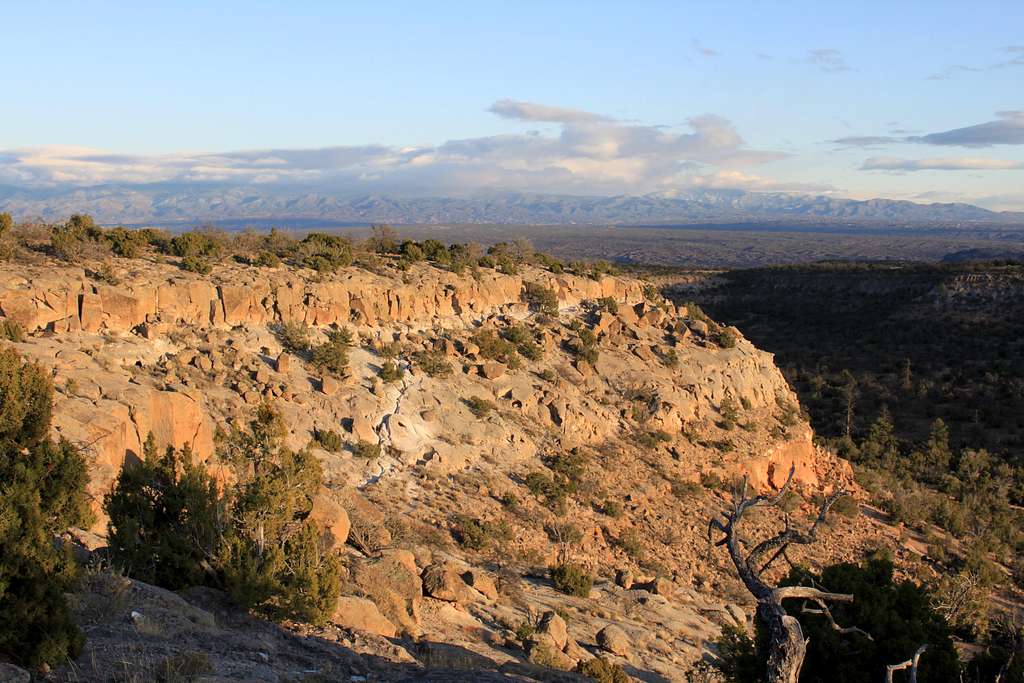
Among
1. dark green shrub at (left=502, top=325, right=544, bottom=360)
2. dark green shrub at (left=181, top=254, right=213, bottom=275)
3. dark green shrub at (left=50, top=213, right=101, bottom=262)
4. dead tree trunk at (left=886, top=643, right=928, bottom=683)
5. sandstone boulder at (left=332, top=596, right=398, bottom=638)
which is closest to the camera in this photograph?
dead tree trunk at (left=886, top=643, right=928, bottom=683)

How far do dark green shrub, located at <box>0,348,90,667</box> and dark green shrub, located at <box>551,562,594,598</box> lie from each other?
8920mm

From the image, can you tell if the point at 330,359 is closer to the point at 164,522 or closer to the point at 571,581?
the point at 571,581

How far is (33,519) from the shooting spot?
657 cm

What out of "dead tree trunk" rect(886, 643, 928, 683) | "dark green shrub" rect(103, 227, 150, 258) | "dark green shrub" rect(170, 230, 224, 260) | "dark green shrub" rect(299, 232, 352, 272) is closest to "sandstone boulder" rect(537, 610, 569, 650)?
"dead tree trunk" rect(886, 643, 928, 683)

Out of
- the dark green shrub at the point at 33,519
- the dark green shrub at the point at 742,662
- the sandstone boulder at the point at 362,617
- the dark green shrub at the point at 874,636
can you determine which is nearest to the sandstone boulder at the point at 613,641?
the dark green shrub at the point at 742,662

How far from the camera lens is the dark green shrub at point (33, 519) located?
19.6 feet

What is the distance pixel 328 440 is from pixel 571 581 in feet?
21.8

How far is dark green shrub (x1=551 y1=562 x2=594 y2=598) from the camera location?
14102mm

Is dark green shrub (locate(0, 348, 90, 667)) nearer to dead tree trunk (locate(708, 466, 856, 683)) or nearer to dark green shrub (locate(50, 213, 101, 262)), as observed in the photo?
dead tree trunk (locate(708, 466, 856, 683))

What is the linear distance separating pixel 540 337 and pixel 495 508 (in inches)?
327

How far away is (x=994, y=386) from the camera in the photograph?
35.1m

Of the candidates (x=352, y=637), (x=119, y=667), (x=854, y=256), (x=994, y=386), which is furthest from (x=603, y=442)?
(x=854, y=256)

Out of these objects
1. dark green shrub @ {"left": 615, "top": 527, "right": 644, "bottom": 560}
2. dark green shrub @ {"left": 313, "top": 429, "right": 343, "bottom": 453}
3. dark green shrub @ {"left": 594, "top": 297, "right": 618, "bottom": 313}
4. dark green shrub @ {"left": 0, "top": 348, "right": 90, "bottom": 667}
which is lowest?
dark green shrub @ {"left": 615, "top": 527, "right": 644, "bottom": 560}

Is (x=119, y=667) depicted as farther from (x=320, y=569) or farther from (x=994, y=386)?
(x=994, y=386)
